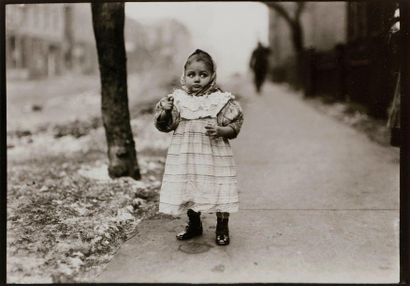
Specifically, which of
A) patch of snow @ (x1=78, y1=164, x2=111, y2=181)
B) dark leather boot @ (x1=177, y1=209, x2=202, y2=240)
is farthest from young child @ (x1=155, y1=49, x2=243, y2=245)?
patch of snow @ (x1=78, y1=164, x2=111, y2=181)

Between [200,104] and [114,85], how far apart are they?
6.43 ft

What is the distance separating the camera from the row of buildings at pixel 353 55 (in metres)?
7.02

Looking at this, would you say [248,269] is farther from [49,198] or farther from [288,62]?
[288,62]

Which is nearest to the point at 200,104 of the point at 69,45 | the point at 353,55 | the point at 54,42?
the point at 353,55

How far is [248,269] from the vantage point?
11.0 feet

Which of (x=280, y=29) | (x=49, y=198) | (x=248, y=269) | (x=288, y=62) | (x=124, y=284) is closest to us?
(x=124, y=284)

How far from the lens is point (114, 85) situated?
538cm

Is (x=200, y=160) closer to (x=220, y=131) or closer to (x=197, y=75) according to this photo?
(x=220, y=131)

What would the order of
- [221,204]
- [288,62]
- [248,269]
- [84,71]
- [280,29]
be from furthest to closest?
[84,71] → [280,29] → [288,62] → [221,204] → [248,269]

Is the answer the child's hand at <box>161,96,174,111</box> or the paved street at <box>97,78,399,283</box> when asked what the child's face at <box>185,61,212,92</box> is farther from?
the paved street at <box>97,78,399,283</box>

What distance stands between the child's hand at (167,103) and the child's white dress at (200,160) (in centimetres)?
9

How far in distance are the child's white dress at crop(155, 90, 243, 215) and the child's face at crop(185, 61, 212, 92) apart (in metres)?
0.10

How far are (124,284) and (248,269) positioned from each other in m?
0.81

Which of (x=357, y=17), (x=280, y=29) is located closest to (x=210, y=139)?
(x=357, y=17)
